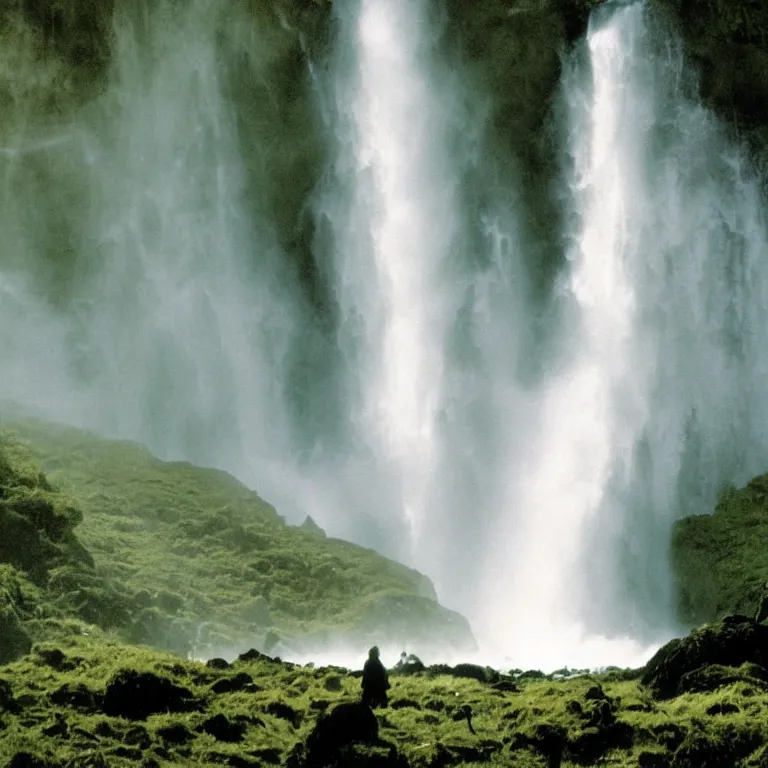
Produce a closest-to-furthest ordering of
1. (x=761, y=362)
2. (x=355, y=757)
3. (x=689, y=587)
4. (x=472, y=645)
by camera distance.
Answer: (x=355, y=757) → (x=472, y=645) → (x=689, y=587) → (x=761, y=362)

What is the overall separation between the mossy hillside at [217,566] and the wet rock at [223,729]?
12.0m

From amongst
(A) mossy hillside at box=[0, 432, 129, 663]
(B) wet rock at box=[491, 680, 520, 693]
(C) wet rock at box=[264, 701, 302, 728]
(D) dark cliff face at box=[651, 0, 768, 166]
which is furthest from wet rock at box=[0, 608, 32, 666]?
(D) dark cliff face at box=[651, 0, 768, 166]

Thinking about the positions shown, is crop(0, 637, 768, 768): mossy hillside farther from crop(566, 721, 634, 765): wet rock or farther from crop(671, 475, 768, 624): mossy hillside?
crop(671, 475, 768, 624): mossy hillside

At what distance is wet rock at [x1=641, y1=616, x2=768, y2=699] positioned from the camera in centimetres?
1942

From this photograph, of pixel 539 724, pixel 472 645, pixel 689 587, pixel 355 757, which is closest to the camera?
pixel 355 757

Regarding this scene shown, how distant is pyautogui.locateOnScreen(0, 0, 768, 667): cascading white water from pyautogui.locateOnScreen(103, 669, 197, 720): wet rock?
24.6m

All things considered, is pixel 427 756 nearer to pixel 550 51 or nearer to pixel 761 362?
pixel 761 362

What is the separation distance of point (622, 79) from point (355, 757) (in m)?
41.5

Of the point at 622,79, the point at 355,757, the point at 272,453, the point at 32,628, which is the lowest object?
the point at 355,757

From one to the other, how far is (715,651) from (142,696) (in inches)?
379

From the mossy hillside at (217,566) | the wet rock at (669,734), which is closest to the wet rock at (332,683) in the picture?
the wet rock at (669,734)

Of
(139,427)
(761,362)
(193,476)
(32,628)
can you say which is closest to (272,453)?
(139,427)

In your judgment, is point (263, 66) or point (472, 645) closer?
point (472, 645)

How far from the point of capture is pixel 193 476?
42.7m
